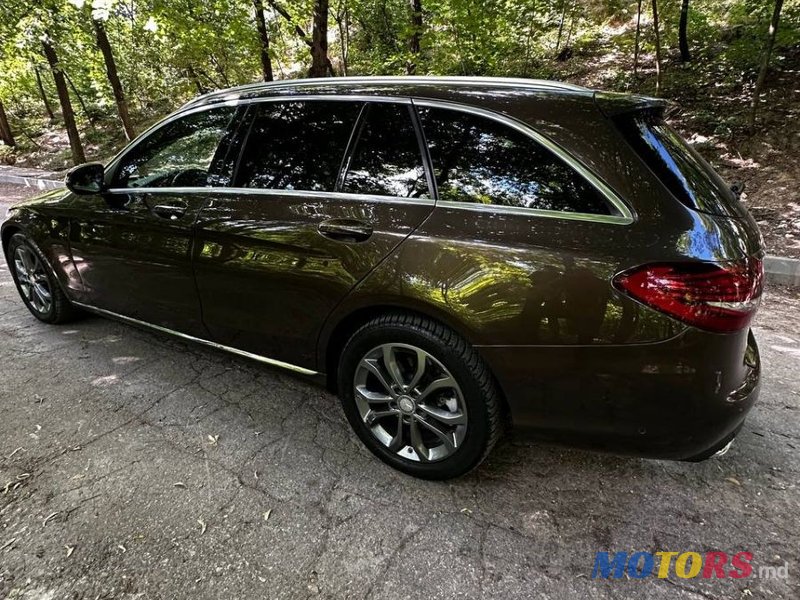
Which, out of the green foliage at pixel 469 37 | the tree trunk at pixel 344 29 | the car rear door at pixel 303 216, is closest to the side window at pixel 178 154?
the car rear door at pixel 303 216

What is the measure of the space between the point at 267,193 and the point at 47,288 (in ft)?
8.04

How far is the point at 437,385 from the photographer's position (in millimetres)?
2090

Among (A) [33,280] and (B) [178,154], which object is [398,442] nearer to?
(B) [178,154]

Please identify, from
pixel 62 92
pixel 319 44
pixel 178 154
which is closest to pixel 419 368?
pixel 178 154

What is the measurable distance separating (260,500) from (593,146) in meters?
1.94

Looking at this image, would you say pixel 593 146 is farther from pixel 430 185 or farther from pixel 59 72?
pixel 59 72

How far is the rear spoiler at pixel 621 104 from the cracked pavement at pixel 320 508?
1417mm

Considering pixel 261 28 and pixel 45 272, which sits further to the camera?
pixel 261 28

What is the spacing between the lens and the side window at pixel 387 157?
212 cm

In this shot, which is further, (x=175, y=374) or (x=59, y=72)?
(x=59, y=72)

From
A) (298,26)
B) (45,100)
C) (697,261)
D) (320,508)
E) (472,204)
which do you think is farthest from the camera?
(45,100)

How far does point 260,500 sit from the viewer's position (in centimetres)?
212

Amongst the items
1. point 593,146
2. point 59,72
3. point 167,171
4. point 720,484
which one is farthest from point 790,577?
point 59,72

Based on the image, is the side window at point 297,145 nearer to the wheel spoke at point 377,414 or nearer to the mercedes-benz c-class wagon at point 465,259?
the mercedes-benz c-class wagon at point 465,259
